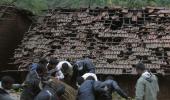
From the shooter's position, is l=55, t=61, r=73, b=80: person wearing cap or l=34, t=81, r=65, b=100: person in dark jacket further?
l=55, t=61, r=73, b=80: person wearing cap

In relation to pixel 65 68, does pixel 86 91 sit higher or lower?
lower

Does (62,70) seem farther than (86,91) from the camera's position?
Yes

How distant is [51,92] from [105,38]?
31.2 feet

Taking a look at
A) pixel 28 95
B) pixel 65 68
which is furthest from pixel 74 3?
pixel 28 95

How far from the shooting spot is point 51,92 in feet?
30.9

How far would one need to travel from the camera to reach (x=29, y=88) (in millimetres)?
11414

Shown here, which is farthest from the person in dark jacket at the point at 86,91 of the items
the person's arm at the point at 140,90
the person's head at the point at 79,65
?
the person's head at the point at 79,65

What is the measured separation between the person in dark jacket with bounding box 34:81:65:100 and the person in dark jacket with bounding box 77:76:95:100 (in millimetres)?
1112

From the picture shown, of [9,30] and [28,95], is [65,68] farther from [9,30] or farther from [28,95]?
[9,30]

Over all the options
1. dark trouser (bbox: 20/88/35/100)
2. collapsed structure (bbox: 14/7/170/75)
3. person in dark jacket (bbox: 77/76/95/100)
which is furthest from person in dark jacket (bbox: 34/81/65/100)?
collapsed structure (bbox: 14/7/170/75)

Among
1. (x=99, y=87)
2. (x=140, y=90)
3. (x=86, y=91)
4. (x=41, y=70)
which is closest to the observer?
(x=86, y=91)

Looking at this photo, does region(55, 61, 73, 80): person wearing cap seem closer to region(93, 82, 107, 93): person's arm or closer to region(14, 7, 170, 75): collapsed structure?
region(93, 82, 107, 93): person's arm

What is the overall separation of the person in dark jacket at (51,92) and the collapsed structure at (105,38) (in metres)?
7.26

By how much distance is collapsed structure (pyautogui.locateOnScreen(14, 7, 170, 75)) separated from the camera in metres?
17.5
